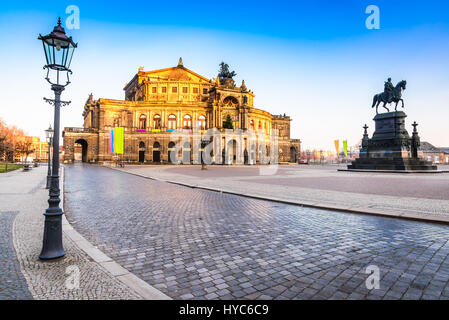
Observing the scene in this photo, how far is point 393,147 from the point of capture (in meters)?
27.0

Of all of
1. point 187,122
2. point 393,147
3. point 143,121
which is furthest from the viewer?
A: point 187,122

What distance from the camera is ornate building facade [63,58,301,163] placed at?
5866 cm

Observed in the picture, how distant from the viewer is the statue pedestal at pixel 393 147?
26.4m

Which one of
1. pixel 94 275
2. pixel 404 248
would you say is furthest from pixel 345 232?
pixel 94 275

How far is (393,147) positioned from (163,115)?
49.1 m

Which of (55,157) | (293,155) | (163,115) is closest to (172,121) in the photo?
(163,115)

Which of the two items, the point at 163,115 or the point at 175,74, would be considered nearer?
the point at 163,115

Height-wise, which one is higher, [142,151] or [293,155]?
[142,151]

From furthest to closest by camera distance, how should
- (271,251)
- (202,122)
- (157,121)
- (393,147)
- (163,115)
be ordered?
1. (202,122)
2. (157,121)
3. (163,115)
4. (393,147)
5. (271,251)

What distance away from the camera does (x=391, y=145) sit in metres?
27.2

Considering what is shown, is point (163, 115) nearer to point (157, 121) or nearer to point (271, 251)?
point (157, 121)

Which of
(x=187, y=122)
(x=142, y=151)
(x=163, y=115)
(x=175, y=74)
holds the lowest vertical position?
(x=142, y=151)
